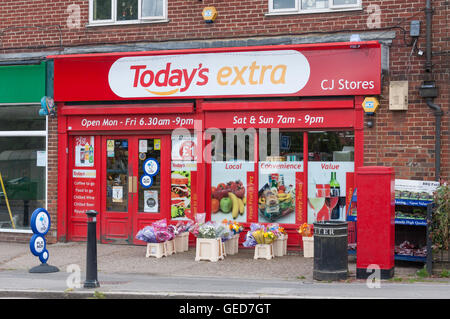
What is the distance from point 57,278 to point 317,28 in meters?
6.77

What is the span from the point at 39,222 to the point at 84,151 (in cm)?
402

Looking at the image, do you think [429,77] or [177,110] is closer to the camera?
[429,77]

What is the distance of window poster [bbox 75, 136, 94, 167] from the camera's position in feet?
49.6

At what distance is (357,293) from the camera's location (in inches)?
363

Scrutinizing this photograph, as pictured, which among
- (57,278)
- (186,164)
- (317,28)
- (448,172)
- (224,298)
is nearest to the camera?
(224,298)

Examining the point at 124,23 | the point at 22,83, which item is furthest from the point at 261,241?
the point at 22,83

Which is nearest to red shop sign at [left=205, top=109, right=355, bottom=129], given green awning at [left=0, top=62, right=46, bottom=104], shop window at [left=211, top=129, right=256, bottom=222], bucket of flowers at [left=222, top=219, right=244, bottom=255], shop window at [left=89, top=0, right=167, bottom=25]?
shop window at [left=211, top=129, right=256, bottom=222]

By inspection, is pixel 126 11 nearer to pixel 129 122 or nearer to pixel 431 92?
pixel 129 122

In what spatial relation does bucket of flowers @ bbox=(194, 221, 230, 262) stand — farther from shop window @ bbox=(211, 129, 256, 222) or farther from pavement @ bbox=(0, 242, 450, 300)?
shop window @ bbox=(211, 129, 256, 222)

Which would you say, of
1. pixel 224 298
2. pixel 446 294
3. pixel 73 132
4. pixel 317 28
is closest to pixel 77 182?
pixel 73 132

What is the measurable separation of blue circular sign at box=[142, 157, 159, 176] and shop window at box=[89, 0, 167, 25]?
298 cm

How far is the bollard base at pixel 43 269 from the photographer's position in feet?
38.0

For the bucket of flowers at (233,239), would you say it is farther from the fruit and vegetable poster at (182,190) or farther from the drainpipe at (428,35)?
the drainpipe at (428,35)

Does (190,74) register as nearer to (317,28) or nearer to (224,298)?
(317,28)
